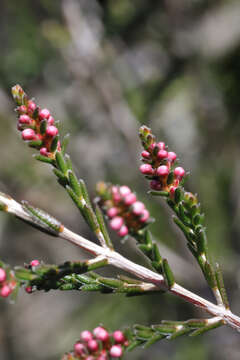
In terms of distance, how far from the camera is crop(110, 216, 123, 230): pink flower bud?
2.55 feet

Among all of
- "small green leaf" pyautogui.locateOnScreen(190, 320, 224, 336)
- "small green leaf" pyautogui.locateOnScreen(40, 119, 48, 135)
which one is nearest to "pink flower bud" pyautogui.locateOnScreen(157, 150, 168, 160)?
"small green leaf" pyautogui.locateOnScreen(40, 119, 48, 135)

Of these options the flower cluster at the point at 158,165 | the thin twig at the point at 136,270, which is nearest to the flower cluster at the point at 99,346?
the thin twig at the point at 136,270

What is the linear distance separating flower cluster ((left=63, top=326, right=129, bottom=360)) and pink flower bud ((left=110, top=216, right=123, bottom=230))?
278 millimetres

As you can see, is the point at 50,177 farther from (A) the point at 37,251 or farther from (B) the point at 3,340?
(B) the point at 3,340

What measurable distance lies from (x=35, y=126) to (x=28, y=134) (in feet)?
0.12

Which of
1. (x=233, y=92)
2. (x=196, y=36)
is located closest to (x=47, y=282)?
(x=233, y=92)

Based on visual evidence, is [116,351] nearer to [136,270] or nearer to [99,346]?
[99,346]

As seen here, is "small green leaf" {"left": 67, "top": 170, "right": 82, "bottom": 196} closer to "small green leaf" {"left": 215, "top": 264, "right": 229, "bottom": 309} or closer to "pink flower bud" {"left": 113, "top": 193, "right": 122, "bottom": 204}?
"pink flower bud" {"left": 113, "top": 193, "right": 122, "bottom": 204}

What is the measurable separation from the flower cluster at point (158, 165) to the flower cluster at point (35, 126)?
0.23m

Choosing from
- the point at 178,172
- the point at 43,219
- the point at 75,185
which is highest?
the point at 178,172

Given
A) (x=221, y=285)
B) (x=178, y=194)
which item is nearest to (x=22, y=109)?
(x=178, y=194)

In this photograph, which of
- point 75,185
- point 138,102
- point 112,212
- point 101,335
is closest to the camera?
point 112,212

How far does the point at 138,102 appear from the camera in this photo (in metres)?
3.69

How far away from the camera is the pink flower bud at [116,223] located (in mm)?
778
